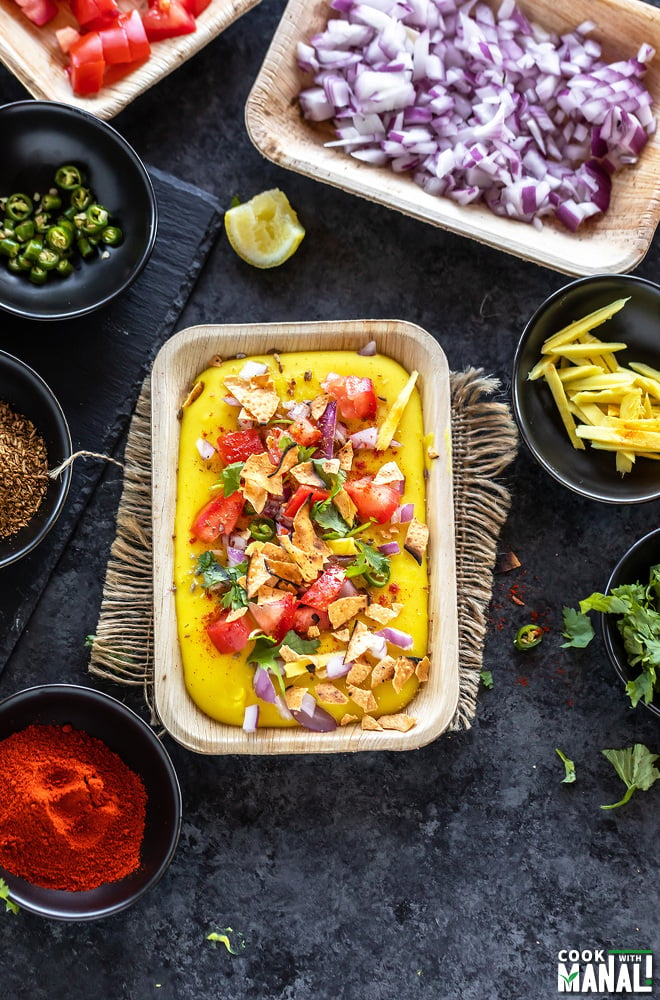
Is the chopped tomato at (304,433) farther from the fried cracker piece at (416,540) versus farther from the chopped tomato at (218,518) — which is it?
the fried cracker piece at (416,540)

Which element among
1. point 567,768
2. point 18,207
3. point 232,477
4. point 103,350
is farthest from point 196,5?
point 567,768

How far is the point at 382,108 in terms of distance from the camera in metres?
2.97

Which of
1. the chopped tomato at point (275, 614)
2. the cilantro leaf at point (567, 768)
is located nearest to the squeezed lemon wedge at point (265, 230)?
the chopped tomato at point (275, 614)

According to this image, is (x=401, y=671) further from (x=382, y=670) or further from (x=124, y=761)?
(x=124, y=761)

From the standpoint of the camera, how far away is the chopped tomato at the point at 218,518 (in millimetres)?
2834

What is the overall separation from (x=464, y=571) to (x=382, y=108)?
1.72 metres

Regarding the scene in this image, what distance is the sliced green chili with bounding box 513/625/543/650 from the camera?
10.4ft

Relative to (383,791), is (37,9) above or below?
above

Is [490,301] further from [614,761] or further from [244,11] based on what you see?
[614,761]

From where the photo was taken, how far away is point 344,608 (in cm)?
279

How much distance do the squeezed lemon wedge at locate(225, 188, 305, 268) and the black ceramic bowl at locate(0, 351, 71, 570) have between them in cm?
91

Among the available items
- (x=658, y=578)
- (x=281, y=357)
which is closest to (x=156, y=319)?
(x=281, y=357)

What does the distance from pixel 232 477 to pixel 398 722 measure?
1023mm

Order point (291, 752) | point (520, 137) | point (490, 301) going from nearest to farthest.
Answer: point (291, 752)
point (520, 137)
point (490, 301)
